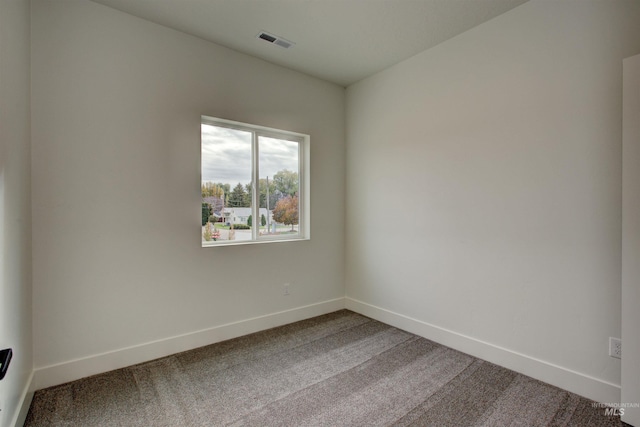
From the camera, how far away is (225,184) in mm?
3051

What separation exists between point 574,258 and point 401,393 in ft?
4.87

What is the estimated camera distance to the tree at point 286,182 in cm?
345

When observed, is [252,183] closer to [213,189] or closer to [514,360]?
[213,189]

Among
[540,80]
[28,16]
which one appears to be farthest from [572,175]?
[28,16]

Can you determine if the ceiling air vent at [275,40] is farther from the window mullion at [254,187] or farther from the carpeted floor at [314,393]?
the carpeted floor at [314,393]

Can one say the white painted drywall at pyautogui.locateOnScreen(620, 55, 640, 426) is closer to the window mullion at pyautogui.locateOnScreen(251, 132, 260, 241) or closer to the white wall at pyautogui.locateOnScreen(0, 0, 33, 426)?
the window mullion at pyautogui.locateOnScreen(251, 132, 260, 241)

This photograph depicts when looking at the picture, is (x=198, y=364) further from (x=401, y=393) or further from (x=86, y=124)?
(x=86, y=124)

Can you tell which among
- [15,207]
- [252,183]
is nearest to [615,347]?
[252,183]

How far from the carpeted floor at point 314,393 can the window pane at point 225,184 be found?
1.09m

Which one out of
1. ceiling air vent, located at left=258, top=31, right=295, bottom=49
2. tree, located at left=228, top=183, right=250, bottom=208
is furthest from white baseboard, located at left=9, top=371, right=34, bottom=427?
ceiling air vent, located at left=258, top=31, right=295, bottom=49

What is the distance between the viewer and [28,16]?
203cm

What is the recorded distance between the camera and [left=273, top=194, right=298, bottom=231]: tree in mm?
3449

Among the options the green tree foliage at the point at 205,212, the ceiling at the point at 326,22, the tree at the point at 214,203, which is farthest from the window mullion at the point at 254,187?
the ceiling at the point at 326,22

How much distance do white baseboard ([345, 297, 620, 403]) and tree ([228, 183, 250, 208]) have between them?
189cm
